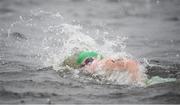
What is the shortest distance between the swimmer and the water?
19 centimetres

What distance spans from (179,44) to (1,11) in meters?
9.49

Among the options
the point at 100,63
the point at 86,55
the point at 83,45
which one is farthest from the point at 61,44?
the point at 100,63

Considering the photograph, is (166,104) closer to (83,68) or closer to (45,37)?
(83,68)

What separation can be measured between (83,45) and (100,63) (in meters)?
2.09

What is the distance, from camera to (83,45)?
37.2ft

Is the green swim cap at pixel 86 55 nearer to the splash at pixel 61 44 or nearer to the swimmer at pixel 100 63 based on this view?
the swimmer at pixel 100 63

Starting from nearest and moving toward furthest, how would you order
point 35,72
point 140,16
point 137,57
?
point 35,72 < point 137,57 < point 140,16

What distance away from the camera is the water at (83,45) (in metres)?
8.70

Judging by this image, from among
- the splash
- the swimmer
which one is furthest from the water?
the swimmer

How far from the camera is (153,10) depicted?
2227 centimetres

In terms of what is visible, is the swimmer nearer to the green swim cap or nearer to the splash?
the green swim cap

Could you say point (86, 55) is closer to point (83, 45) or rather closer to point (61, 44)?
point (83, 45)

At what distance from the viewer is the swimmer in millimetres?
9000

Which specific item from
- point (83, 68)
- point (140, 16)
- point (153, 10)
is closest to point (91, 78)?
point (83, 68)
